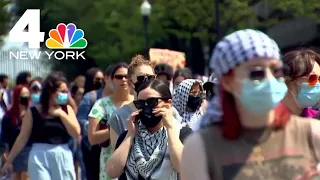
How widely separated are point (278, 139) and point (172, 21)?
28488 mm

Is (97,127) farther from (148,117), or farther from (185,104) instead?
(148,117)

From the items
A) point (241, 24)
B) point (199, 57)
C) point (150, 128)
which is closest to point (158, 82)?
point (150, 128)

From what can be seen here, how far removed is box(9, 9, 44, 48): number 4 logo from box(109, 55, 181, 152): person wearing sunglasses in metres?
18.0

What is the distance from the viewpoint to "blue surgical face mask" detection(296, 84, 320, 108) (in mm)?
5715

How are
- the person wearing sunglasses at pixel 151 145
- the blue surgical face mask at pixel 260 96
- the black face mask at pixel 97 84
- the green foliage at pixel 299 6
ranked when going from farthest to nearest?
the green foliage at pixel 299 6
the black face mask at pixel 97 84
the person wearing sunglasses at pixel 151 145
the blue surgical face mask at pixel 260 96

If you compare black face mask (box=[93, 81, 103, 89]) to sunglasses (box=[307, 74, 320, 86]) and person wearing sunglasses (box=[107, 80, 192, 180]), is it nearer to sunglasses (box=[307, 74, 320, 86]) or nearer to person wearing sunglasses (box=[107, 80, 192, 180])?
person wearing sunglasses (box=[107, 80, 192, 180])

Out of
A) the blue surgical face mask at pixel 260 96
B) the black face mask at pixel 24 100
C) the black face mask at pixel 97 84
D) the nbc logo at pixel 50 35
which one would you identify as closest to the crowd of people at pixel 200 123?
the blue surgical face mask at pixel 260 96

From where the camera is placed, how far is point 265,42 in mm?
3465

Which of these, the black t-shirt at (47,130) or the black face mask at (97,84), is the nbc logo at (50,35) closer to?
the black face mask at (97,84)

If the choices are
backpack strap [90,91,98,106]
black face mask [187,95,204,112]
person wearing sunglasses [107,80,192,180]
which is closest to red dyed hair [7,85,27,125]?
backpack strap [90,91,98,106]

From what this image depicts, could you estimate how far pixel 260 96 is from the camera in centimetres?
340

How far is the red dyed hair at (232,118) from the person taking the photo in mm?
3465

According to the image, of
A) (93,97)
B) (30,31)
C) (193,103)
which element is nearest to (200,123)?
(193,103)

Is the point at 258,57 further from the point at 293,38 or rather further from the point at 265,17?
the point at 293,38
